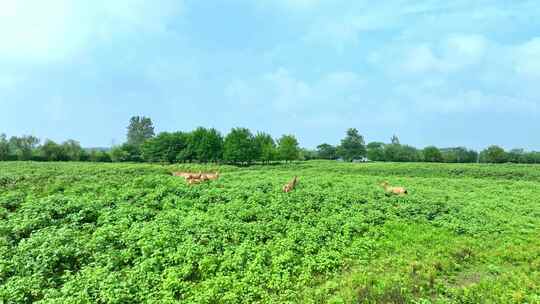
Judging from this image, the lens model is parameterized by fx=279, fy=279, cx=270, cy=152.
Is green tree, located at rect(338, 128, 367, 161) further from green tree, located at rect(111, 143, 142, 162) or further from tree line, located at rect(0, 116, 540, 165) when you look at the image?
green tree, located at rect(111, 143, 142, 162)

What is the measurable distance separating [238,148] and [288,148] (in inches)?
476

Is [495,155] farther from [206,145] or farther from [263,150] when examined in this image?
[206,145]

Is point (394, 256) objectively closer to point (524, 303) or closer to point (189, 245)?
point (524, 303)

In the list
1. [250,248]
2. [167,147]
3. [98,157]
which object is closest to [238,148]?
[167,147]

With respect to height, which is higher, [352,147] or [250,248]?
[352,147]

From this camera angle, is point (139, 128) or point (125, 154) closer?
point (125, 154)

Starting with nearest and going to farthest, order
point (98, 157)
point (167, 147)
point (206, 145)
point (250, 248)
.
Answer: point (250, 248) → point (206, 145) → point (167, 147) → point (98, 157)

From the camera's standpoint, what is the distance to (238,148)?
45.4 metres

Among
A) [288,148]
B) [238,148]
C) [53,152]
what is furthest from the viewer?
[53,152]

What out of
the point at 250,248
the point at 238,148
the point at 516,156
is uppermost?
the point at 238,148

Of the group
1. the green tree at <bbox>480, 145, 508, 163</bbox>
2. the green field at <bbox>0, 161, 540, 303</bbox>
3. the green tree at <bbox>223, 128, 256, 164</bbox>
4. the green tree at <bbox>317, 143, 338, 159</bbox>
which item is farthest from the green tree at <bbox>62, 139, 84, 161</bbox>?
the green tree at <bbox>480, 145, 508, 163</bbox>

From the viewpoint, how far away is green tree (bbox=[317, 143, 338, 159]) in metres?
86.2

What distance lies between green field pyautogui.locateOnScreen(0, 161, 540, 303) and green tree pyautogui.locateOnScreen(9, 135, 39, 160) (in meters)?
57.3

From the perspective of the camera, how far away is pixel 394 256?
683cm
